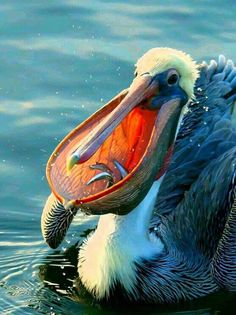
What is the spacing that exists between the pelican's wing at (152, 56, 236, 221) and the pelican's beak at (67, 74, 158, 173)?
1006 millimetres

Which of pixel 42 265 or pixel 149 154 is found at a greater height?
pixel 149 154

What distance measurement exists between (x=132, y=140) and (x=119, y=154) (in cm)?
11

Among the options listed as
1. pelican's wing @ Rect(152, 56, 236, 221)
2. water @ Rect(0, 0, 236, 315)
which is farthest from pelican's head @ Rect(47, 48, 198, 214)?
water @ Rect(0, 0, 236, 315)

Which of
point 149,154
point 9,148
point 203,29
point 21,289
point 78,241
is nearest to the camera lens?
point 149,154

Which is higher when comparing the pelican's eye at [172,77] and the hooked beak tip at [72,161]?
the pelican's eye at [172,77]

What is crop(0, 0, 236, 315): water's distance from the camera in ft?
26.1

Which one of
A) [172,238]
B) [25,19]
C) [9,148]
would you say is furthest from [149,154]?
[25,19]

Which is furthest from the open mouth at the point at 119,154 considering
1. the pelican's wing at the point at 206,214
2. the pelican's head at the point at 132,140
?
the pelican's wing at the point at 206,214

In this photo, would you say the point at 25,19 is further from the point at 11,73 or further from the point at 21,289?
the point at 21,289

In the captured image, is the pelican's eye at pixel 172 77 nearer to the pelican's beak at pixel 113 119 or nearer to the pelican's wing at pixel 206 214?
the pelican's beak at pixel 113 119

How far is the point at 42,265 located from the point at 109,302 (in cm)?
68

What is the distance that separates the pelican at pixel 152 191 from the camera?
7.24 m

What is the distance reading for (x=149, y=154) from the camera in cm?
728

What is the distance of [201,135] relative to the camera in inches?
330
